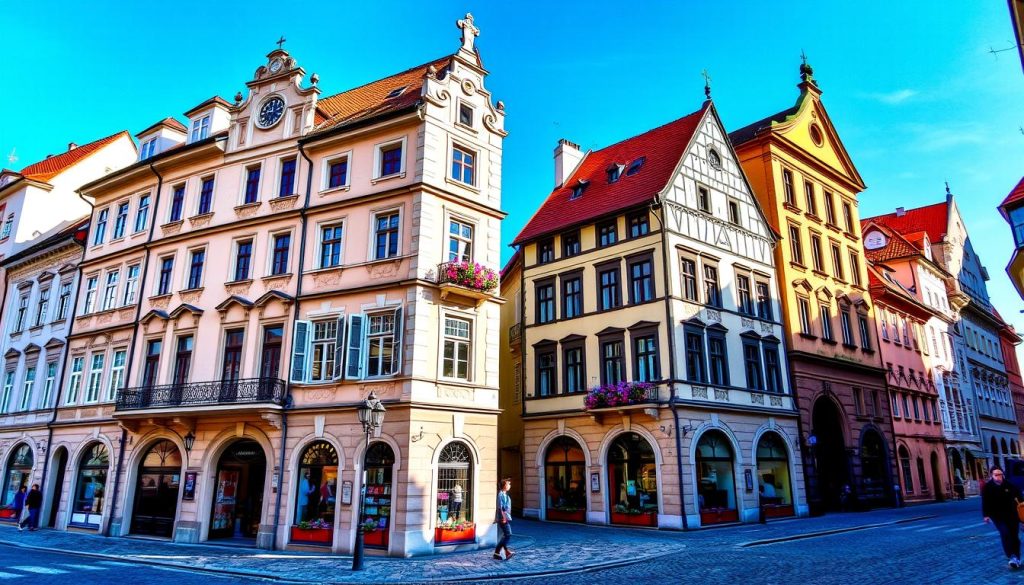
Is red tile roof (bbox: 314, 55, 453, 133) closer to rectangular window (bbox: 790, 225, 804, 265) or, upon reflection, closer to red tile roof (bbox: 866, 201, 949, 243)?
rectangular window (bbox: 790, 225, 804, 265)

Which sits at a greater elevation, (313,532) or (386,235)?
(386,235)

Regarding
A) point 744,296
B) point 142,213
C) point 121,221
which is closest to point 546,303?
point 744,296

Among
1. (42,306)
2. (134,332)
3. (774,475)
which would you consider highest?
(42,306)

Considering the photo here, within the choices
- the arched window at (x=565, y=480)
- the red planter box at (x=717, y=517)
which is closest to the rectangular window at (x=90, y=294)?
the arched window at (x=565, y=480)

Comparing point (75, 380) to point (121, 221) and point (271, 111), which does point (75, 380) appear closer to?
point (121, 221)

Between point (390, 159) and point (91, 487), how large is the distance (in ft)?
59.7

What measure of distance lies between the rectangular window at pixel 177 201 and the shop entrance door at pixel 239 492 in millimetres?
10517

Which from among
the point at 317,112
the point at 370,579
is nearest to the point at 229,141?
the point at 317,112

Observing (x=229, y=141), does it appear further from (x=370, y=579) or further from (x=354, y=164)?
(x=370, y=579)

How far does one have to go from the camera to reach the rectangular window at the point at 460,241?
22875 mm

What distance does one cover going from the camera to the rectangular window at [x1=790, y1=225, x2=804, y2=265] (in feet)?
117

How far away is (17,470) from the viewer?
101ft

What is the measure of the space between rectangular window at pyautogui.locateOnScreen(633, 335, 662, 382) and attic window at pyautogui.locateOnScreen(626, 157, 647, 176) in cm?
888

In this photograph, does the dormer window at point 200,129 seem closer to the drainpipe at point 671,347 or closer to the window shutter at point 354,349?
the window shutter at point 354,349
